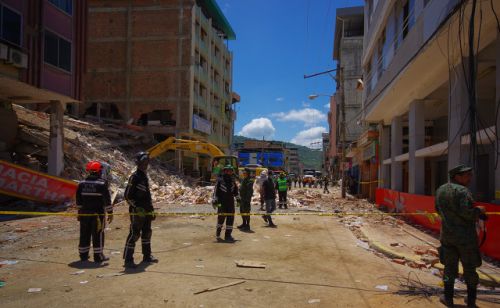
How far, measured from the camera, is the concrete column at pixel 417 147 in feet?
44.8

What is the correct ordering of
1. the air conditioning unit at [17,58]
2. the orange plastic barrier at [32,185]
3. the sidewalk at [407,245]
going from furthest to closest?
the air conditioning unit at [17,58]
the orange plastic barrier at [32,185]
the sidewalk at [407,245]

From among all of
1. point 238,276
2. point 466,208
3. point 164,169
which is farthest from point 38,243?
point 164,169

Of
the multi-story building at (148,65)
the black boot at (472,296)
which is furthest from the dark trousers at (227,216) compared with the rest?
the multi-story building at (148,65)

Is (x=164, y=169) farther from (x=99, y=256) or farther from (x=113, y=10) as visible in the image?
(x=99, y=256)

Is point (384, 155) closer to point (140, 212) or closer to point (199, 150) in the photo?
point (199, 150)

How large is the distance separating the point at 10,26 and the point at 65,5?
162 inches

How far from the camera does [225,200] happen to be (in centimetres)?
941

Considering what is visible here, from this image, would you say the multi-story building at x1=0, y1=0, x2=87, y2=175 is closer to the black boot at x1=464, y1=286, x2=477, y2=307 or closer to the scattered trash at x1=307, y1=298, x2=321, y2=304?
the scattered trash at x1=307, y1=298, x2=321, y2=304

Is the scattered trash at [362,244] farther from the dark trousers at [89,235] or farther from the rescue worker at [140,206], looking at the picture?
the dark trousers at [89,235]

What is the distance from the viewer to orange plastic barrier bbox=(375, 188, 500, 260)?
7.17 m

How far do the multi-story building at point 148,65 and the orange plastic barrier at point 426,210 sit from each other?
2217 cm

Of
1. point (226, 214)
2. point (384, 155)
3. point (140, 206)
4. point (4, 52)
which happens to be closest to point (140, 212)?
point (140, 206)

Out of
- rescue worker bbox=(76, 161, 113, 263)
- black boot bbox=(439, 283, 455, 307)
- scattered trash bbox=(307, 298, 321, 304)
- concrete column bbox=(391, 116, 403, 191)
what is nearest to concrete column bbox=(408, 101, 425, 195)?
concrete column bbox=(391, 116, 403, 191)

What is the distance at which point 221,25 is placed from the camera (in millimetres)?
49281
